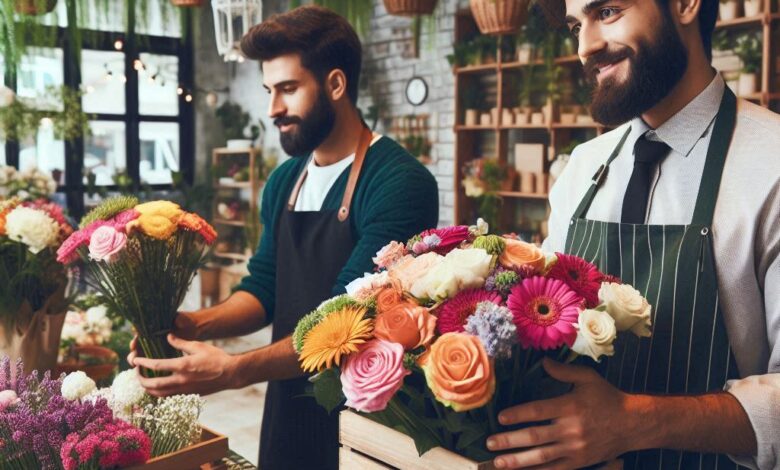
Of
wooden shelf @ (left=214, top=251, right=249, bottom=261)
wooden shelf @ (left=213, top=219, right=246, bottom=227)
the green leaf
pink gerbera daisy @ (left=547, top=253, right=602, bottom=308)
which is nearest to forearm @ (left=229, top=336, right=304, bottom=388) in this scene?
the green leaf

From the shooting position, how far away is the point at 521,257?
93 centimetres

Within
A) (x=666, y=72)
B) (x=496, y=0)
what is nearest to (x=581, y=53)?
(x=666, y=72)

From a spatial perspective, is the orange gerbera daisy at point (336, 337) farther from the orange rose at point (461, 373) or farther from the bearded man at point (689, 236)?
the bearded man at point (689, 236)

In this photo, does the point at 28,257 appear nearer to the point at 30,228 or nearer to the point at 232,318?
the point at 30,228

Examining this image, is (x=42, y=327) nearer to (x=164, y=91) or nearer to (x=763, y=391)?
(x=763, y=391)

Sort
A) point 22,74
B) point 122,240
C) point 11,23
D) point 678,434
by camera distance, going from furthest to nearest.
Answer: point 22,74 → point 11,23 → point 122,240 → point 678,434

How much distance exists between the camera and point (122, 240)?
1317mm

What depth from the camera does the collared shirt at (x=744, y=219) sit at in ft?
3.38

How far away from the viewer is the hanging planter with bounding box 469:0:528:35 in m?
3.73

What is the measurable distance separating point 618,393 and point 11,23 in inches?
119

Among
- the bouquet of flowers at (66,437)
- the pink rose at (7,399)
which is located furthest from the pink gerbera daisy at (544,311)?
the pink rose at (7,399)

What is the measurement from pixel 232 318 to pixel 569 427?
1200 mm

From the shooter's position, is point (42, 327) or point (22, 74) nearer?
point (42, 327)

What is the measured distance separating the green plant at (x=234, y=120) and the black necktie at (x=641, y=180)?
6.78 metres
